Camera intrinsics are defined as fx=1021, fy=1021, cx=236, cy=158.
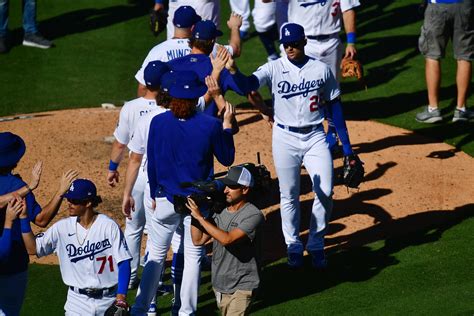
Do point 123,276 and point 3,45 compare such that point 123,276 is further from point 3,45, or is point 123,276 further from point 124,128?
point 3,45

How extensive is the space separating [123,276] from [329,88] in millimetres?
2753

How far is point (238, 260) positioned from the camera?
6.97 metres

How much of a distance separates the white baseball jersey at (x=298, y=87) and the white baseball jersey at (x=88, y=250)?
222 centimetres

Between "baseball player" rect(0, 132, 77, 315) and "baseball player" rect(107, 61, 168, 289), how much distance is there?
4.55 feet

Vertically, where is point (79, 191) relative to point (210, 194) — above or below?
above

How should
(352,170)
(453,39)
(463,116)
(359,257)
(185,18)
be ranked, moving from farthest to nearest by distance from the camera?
(463,116), (453,39), (185,18), (359,257), (352,170)

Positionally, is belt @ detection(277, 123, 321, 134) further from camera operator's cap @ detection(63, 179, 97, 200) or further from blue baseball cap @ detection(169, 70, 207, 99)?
camera operator's cap @ detection(63, 179, 97, 200)

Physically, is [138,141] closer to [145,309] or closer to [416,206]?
[145,309]

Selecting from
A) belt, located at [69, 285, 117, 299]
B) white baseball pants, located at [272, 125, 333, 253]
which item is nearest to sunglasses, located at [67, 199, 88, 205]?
belt, located at [69, 285, 117, 299]

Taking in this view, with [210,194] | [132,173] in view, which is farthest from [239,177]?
[132,173]

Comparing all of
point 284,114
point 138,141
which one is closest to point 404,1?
point 284,114

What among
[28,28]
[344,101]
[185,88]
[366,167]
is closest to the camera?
[185,88]

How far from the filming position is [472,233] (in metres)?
9.17

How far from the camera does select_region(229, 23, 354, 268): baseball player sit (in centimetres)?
848
